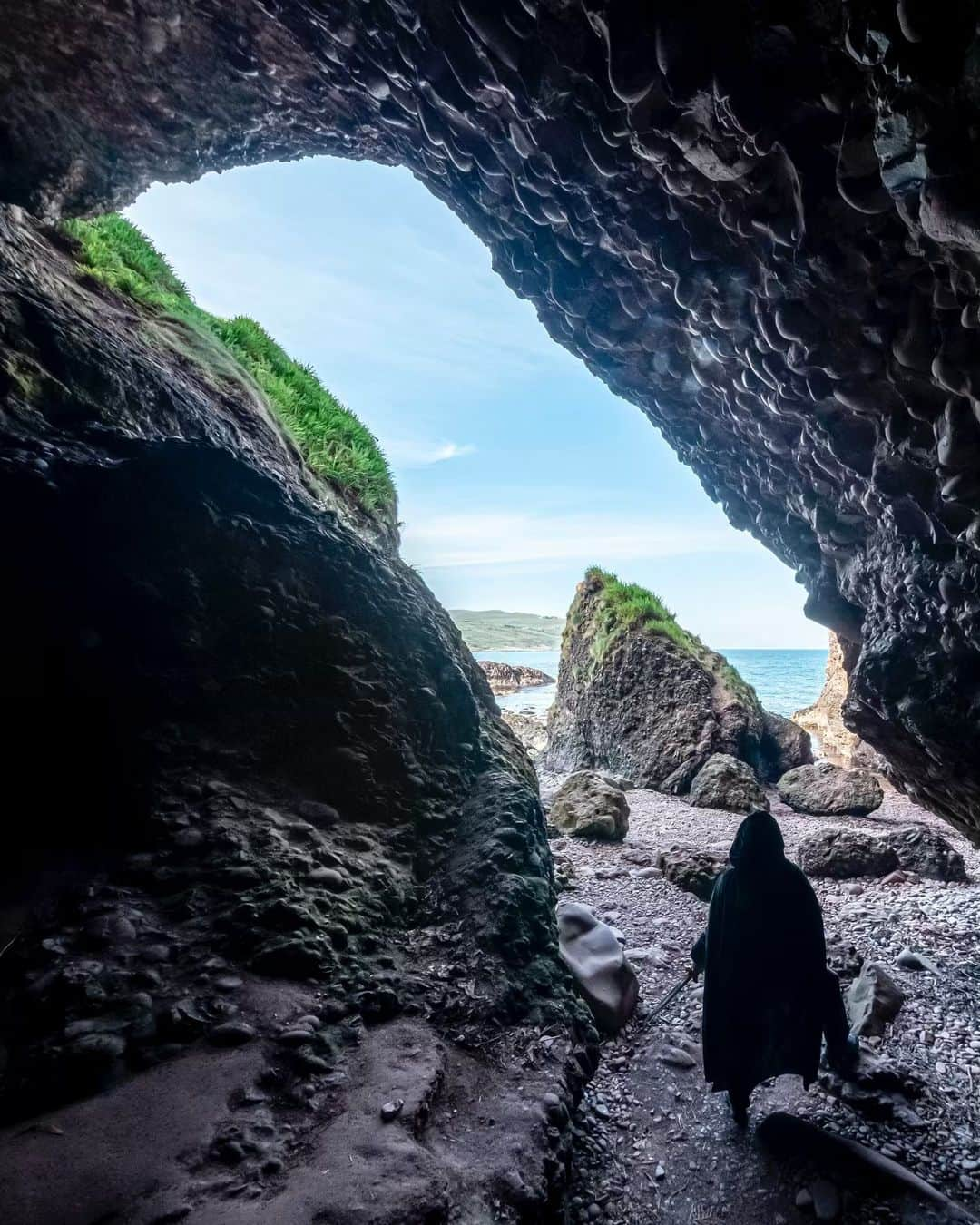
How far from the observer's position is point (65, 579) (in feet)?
11.4

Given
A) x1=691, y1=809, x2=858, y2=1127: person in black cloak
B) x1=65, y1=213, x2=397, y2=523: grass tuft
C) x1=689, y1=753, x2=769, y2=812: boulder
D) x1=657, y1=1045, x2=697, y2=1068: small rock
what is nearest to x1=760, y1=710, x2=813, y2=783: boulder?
x1=689, y1=753, x2=769, y2=812: boulder

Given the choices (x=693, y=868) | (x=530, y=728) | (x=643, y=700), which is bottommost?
(x=530, y=728)

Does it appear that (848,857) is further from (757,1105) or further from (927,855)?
(757,1105)

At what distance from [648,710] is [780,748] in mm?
3431

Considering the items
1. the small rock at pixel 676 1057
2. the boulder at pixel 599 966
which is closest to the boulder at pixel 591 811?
the boulder at pixel 599 966

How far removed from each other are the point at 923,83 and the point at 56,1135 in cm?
440

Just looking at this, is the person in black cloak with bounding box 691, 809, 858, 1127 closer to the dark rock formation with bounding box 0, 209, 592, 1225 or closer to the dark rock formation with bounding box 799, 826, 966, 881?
the dark rock formation with bounding box 0, 209, 592, 1225

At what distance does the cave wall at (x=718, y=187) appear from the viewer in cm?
199

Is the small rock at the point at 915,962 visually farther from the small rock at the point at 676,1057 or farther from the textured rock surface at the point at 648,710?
the textured rock surface at the point at 648,710

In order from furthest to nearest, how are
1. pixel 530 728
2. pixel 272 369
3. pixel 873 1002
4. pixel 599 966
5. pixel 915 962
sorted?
pixel 530 728 < pixel 272 369 < pixel 915 962 < pixel 599 966 < pixel 873 1002

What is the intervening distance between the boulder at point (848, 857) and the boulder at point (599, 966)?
393 cm

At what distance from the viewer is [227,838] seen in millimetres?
3131

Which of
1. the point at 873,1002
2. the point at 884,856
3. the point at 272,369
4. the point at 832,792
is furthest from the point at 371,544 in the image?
the point at 832,792

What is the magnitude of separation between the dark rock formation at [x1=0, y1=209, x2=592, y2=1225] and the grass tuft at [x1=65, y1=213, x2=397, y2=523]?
761mm
